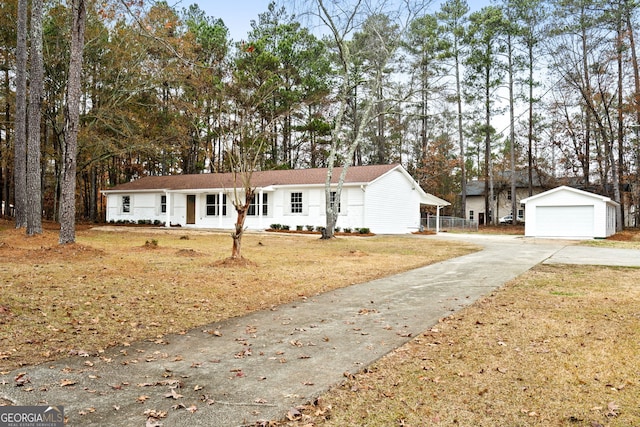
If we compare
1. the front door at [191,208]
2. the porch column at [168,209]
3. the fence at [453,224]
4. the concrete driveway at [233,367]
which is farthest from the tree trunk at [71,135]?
the fence at [453,224]

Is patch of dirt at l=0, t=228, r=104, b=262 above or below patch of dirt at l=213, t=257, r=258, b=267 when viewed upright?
above

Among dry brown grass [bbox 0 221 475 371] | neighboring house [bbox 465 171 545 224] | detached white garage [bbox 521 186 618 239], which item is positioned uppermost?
neighboring house [bbox 465 171 545 224]

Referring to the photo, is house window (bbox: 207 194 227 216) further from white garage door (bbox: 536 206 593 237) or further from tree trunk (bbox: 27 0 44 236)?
white garage door (bbox: 536 206 593 237)

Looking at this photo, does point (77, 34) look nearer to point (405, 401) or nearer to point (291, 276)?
point (291, 276)

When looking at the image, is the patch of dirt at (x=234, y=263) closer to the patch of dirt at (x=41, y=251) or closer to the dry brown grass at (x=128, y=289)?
the dry brown grass at (x=128, y=289)

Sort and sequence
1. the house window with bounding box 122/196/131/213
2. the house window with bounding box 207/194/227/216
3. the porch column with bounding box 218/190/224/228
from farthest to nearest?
the house window with bounding box 122/196/131/213, the house window with bounding box 207/194/227/216, the porch column with bounding box 218/190/224/228

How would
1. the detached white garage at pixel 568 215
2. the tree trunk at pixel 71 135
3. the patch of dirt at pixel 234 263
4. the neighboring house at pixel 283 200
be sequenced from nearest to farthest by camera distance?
the patch of dirt at pixel 234 263 < the tree trunk at pixel 71 135 < the detached white garage at pixel 568 215 < the neighboring house at pixel 283 200

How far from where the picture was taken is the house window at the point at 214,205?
29031 mm

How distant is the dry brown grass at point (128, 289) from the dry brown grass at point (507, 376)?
2.64m

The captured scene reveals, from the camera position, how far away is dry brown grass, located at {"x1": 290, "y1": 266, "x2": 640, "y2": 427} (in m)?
3.04

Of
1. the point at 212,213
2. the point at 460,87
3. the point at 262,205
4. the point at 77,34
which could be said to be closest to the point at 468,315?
the point at 77,34

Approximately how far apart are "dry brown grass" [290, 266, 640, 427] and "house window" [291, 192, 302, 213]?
21050 millimetres

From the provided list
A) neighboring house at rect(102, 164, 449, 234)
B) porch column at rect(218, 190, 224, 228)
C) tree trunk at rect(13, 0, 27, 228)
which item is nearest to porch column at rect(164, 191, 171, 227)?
neighboring house at rect(102, 164, 449, 234)

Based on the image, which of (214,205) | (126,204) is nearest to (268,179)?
(214,205)
